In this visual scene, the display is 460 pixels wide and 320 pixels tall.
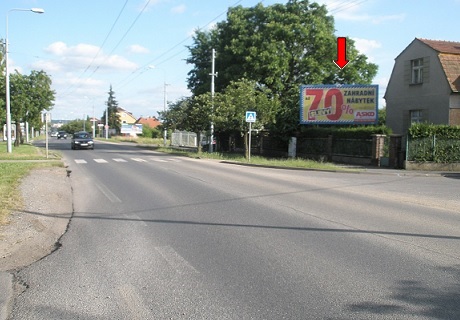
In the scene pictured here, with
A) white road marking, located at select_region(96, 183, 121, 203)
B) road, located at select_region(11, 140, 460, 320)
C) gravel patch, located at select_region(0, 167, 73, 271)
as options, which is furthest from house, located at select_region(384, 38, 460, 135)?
gravel patch, located at select_region(0, 167, 73, 271)

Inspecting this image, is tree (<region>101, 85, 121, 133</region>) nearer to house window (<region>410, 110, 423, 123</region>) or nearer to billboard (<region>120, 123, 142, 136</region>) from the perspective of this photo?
billboard (<region>120, 123, 142, 136</region>)

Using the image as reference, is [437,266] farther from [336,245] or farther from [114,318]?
[114,318]

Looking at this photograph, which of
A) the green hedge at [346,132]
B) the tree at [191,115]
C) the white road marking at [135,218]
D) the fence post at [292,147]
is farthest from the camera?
the tree at [191,115]

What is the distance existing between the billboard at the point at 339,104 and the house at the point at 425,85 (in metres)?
2.91

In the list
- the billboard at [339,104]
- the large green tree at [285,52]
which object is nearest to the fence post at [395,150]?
the billboard at [339,104]

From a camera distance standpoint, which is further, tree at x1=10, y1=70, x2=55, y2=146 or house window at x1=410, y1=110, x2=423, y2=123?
tree at x1=10, y1=70, x2=55, y2=146

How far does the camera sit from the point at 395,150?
2370cm

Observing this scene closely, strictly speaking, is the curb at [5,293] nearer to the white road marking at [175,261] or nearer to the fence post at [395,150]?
the white road marking at [175,261]

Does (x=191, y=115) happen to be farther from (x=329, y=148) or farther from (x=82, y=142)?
(x=329, y=148)

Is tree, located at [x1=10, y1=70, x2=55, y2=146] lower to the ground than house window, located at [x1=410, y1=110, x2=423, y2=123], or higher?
higher

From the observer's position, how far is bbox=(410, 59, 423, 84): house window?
29.4 metres

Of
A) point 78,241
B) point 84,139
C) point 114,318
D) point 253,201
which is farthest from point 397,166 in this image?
point 84,139

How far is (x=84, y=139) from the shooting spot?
4072 cm

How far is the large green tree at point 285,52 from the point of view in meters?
34.5
